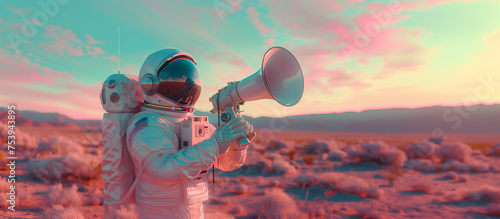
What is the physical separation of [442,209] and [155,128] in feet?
36.7

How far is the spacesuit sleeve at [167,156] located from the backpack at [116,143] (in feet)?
0.95

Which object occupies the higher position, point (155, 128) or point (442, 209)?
point (155, 128)

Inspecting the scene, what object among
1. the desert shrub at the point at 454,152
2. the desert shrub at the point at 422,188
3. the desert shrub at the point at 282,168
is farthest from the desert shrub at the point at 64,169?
the desert shrub at the point at 454,152

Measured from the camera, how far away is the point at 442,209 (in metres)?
9.68

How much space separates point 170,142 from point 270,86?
145 cm

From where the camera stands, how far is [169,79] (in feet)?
9.39

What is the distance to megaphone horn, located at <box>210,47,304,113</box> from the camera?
10.6 feet

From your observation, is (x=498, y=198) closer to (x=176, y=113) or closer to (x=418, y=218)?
(x=418, y=218)

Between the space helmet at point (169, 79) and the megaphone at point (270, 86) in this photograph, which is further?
the megaphone at point (270, 86)

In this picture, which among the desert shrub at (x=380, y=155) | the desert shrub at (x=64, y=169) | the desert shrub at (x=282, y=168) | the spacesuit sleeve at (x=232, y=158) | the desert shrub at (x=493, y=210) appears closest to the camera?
the spacesuit sleeve at (x=232, y=158)

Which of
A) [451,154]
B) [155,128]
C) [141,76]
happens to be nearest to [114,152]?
[155,128]

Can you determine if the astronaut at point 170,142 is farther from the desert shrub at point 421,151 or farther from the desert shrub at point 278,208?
the desert shrub at point 421,151

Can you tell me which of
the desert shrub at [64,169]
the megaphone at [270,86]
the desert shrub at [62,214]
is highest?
the megaphone at [270,86]

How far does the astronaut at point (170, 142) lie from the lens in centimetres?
245
